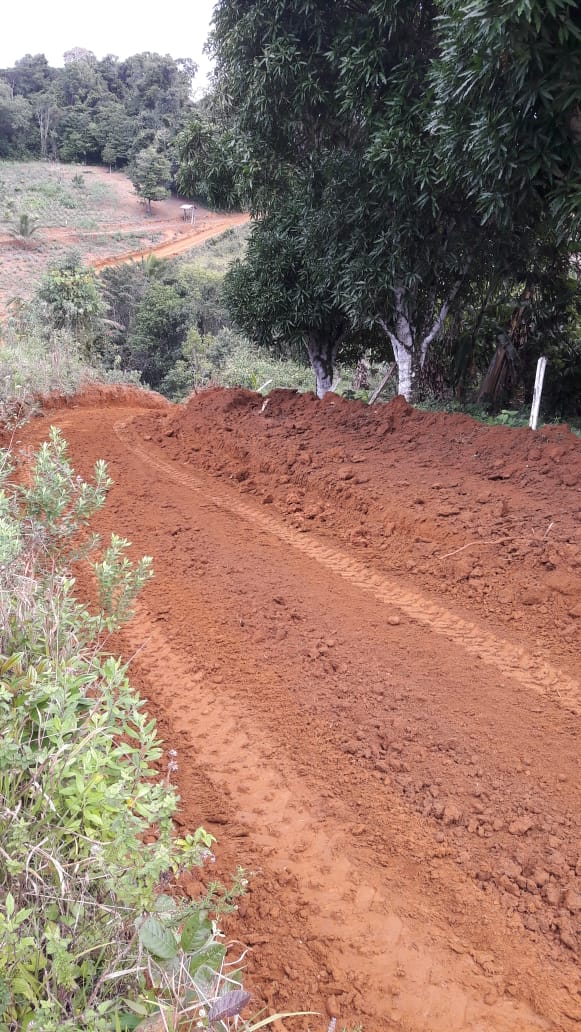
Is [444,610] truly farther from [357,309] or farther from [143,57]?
[143,57]

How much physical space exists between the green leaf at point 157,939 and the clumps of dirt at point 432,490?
318 centimetres

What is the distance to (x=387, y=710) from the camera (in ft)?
11.6

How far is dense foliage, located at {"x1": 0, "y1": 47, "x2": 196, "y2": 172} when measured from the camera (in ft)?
157

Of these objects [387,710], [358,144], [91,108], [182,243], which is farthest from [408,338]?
[91,108]

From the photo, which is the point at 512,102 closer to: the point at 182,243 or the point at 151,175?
the point at 182,243

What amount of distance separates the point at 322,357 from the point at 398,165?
4947 mm

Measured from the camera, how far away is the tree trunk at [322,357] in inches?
458

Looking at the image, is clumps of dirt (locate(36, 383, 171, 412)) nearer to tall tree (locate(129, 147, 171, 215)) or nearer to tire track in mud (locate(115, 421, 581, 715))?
tire track in mud (locate(115, 421, 581, 715))

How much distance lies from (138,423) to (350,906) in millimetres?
9049

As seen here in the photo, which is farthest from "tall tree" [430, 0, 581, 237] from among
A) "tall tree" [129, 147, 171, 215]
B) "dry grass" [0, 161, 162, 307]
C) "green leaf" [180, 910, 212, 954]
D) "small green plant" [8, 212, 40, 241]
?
"tall tree" [129, 147, 171, 215]

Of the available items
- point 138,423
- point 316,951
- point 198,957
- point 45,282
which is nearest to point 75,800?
point 198,957

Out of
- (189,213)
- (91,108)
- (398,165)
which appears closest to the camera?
(398,165)

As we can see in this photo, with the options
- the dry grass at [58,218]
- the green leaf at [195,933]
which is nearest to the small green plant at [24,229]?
the dry grass at [58,218]

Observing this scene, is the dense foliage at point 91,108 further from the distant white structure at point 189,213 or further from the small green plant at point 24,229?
the small green plant at point 24,229
